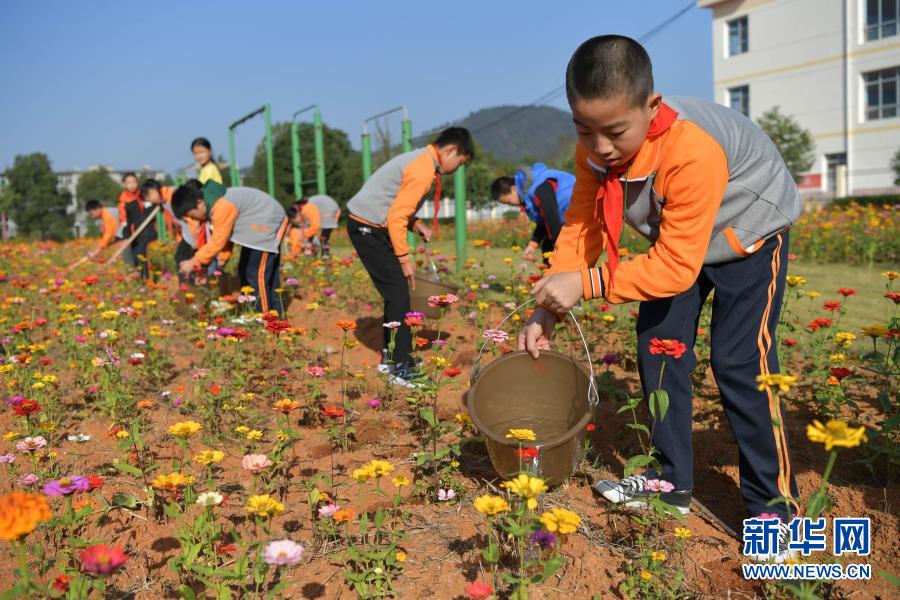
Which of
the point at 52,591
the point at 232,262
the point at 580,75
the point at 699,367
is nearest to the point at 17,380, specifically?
the point at 52,591

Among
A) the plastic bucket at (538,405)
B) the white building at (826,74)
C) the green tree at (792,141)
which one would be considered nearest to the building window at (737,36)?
the white building at (826,74)

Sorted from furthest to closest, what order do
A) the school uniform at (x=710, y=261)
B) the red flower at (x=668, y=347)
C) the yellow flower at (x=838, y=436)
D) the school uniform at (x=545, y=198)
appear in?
1. the school uniform at (x=545, y=198)
2. the red flower at (x=668, y=347)
3. the school uniform at (x=710, y=261)
4. the yellow flower at (x=838, y=436)

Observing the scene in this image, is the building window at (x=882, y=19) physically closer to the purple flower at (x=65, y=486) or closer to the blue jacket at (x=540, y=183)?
the blue jacket at (x=540, y=183)

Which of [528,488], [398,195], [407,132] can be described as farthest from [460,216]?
[528,488]

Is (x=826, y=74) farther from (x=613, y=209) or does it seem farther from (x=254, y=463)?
(x=254, y=463)

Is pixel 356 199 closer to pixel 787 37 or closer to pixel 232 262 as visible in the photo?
pixel 232 262

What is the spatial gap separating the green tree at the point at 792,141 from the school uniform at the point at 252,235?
23587mm

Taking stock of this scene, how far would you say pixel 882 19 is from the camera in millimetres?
24328

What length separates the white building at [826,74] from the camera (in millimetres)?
24328

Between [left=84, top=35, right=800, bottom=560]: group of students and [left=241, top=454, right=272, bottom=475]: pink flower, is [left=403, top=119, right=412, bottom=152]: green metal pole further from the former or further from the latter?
[left=241, top=454, right=272, bottom=475]: pink flower

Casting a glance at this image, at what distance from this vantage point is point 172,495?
1.91m

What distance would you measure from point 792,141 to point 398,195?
25.1 meters

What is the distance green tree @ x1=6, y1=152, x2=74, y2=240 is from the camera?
192 feet

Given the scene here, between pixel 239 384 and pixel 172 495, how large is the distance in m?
1.41
